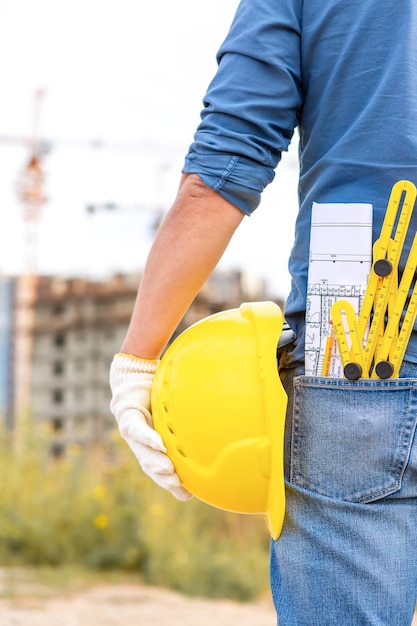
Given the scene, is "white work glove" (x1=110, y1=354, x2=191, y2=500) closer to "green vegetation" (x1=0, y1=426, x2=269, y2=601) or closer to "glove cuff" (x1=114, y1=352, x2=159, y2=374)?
"glove cuff" (x1=114, y1=352, x2=159, y2=374)

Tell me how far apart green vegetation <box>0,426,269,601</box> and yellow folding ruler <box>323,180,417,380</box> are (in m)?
4.36

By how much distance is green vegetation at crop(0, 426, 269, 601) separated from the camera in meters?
5.62

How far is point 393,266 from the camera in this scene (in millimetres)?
1423

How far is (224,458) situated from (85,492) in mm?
4707

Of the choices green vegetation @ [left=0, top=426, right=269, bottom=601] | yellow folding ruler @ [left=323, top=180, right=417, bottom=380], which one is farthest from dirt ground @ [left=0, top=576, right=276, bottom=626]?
yellow folding ruler @ [left=323, top=180, right=417, bottom=380]

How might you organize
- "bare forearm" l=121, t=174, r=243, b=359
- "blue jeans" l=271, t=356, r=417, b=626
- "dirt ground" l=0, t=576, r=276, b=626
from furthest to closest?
"dirt ground" l=0, t=576, r=276, b=626
"bare forearm" l=121, t=174, r=243, b=359
"blue jeans" l=271, t=356, r=417, b=626

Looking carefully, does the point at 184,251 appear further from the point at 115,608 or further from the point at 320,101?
the point at 115,608

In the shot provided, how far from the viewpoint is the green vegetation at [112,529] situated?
5.62 metres

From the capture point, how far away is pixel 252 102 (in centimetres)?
146

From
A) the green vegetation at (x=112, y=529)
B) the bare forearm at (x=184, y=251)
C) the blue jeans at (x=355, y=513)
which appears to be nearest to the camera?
the blue jeans at (x=355, y=513)

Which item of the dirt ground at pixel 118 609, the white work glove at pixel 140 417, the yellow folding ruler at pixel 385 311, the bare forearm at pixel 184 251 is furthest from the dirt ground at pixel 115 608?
the yellow folding ruler at pixel 385 311

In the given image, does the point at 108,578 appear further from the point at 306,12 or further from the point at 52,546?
the point at 306,12

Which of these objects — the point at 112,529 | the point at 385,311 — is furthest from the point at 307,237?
the point at 112,529

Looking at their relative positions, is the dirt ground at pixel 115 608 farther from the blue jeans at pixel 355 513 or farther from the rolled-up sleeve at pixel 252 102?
the rolled-up sleeve at pixel 252 102
